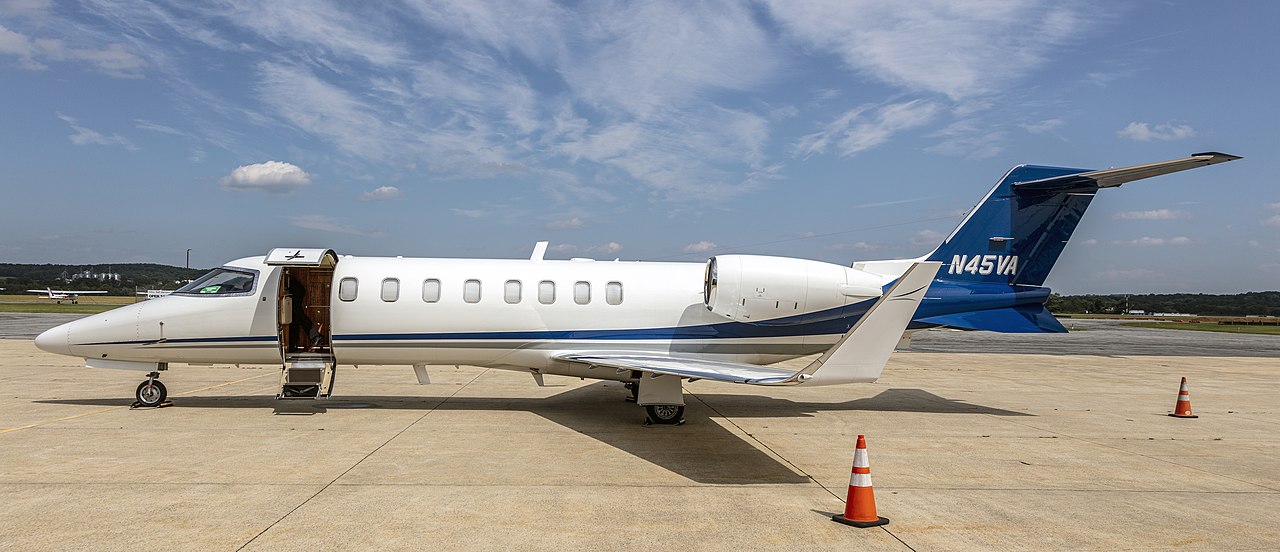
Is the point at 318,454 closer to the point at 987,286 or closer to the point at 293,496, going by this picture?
the point at 293,496

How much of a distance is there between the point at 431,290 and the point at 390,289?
0.64 meters

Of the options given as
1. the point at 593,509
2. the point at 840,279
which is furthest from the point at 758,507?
the point at 840,279

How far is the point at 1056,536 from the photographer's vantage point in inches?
255

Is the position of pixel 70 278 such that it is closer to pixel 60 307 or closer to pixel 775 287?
pixel 60 307

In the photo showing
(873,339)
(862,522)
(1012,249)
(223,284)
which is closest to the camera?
(862,522)

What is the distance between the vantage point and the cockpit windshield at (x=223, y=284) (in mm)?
12578

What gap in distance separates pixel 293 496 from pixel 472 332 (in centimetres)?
536

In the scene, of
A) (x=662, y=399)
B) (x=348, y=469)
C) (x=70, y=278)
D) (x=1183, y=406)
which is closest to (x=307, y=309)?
A: (x=348, y=469)

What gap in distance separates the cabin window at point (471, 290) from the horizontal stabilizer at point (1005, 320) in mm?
7254

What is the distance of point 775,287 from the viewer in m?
12.5

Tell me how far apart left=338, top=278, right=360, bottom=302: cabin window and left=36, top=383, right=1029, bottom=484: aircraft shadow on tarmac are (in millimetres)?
1809

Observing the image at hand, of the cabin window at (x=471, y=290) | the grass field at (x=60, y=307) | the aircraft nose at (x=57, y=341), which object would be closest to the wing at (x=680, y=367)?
the cabin window at (x=471, y=290)

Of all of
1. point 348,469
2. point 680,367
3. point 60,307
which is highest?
point 680,367

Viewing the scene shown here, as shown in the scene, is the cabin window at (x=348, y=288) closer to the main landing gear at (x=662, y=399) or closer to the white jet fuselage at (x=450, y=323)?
the white jet fuselage at (x=450, y=323)
